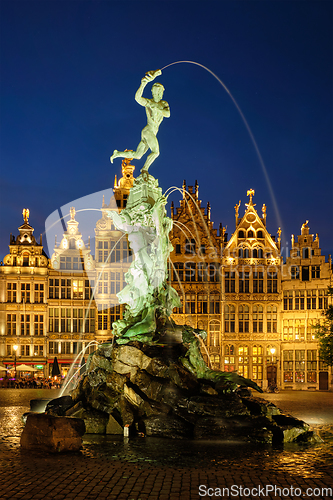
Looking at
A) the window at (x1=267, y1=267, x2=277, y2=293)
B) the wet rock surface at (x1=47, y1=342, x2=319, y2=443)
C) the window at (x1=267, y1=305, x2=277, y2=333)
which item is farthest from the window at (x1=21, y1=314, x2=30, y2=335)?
the wet rock surface at (x1=47, y1=342, x2=319, y2=443)

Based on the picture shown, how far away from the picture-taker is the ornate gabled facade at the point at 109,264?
5684 cm

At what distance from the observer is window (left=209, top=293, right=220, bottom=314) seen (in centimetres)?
5678

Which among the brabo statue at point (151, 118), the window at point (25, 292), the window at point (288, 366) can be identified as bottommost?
the window at point (288, 366)

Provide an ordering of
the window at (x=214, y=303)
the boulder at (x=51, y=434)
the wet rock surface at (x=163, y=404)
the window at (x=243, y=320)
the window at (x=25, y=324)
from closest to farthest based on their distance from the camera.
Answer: the boulder at (x=51, y=434)
the wet rock surface at (x=163, y=404)
the window at (x=243, y=320)
the window at (x=214, y=303)
the window at (x=25, y=324)

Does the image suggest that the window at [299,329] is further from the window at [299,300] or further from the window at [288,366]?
the window at [288,366]

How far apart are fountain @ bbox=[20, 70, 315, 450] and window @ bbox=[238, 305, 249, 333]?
33949mm

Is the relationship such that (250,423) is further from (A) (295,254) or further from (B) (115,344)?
(A) (295,254)

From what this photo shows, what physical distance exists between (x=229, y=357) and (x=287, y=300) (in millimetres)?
8087

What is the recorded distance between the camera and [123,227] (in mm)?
23656

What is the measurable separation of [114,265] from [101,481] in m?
46.3

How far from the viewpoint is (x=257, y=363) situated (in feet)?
184

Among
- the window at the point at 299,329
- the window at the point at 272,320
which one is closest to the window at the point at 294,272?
the window at the point at 272,320

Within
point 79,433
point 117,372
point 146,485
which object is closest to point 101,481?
point 146,485

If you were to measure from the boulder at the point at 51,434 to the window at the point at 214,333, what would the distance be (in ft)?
137
